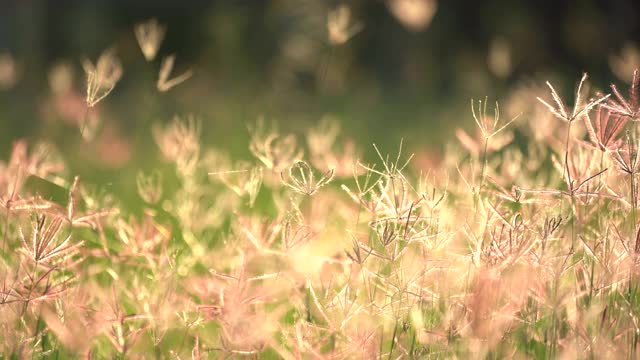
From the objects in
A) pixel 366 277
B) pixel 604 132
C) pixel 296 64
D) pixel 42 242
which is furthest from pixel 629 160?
pixel 296 64

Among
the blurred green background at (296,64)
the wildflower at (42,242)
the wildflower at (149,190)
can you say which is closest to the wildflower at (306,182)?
the wildflower at (42,242)

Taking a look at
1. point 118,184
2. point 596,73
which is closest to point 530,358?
point 118,184

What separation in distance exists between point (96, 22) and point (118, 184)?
5.46 m

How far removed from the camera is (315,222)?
1969mm

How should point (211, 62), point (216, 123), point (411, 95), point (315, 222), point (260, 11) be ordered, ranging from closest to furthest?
point (315, 222)
point (216, 123)
point (411, 95)
point (211, 62)
point (260, 11)

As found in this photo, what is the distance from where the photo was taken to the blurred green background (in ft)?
13.0

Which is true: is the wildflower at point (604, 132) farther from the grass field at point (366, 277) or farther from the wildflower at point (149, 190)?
the wildflower at point (149, 190)

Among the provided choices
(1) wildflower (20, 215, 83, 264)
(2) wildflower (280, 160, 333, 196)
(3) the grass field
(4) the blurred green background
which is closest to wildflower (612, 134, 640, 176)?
(3) the grass field

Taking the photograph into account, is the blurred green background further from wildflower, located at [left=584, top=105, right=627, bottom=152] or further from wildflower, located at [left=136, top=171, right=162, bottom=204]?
wildflower, located at [left=584, top=105, right=627, bottom=152]

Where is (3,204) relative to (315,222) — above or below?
above

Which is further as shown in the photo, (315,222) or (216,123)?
(216,123)

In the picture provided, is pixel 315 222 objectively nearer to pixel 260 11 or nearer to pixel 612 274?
pixel 612 274

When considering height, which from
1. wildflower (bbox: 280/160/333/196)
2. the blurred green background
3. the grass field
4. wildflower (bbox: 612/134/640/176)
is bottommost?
the blurred green background

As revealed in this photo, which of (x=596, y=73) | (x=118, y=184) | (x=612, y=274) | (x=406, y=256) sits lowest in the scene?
(x=596, y=73)
